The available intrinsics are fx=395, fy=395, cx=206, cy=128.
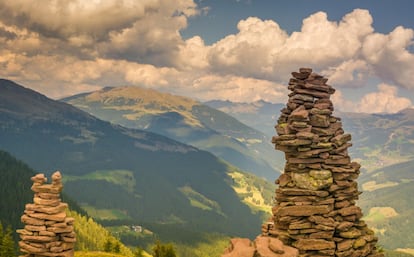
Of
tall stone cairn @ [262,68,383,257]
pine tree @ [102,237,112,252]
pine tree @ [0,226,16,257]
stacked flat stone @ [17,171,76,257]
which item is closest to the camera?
tall stone cairn @ [262,68,383,257]

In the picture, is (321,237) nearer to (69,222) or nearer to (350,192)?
(350,192)

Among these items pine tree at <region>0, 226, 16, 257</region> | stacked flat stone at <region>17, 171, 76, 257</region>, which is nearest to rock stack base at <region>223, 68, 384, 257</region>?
stacked flat stone at <region>17, 171, 76, 257</region>

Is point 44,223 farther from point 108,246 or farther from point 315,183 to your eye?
point 108,246

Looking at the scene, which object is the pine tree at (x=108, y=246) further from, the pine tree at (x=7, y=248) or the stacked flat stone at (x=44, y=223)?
the stacked flat stone at (x=44, y=223)

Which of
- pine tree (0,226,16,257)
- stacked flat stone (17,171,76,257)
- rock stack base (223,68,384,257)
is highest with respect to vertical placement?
rock stack base (223,68,384,257)

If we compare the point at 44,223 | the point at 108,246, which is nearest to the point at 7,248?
the point at 108,246

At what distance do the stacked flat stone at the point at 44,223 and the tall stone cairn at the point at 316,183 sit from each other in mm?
24344

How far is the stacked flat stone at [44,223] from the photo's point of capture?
148 feet

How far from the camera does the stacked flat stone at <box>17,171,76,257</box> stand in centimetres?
4525

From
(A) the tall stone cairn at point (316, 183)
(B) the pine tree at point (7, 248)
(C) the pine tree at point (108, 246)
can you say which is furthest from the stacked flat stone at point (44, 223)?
(C) the pine tree at point (108, 246)

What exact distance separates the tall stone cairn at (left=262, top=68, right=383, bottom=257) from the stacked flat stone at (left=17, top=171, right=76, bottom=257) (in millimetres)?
24344

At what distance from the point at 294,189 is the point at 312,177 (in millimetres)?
2072

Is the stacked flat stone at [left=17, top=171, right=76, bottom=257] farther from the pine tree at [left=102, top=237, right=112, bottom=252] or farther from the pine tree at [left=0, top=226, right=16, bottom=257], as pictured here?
the pine tree at [left=102, top=237, right=112, bottom=252]

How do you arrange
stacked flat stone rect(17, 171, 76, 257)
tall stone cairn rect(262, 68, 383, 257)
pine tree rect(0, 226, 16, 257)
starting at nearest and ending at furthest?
tall stone cairn rect(262, 68, 383, 257) → stacked flat stone rect(17, 171, 76, 257) → pine tree rect(0, 226, 16, 257)
